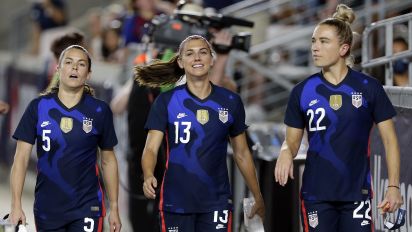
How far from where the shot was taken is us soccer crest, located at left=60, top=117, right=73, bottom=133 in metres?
8.09

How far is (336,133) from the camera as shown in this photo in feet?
25.5

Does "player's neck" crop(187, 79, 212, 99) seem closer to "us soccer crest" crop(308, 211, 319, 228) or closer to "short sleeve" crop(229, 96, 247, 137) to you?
"short sleeve" crop(229, 96, 247, 137)

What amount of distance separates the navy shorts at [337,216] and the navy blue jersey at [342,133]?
0.17ft

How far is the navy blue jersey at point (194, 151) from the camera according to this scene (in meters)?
8.02

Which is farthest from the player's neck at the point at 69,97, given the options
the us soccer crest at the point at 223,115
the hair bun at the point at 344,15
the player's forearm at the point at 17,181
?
the hair bun at the point at 344,15

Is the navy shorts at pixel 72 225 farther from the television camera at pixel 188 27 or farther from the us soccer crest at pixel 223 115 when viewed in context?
the television camera at pixel 188 27

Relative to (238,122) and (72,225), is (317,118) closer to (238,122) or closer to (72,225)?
(238,122)

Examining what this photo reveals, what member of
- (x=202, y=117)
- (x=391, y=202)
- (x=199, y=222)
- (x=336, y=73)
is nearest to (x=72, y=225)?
(x=199, y=222)

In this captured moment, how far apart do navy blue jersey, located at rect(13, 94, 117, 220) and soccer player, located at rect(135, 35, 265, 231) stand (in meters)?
0.39

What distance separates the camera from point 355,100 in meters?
7.77

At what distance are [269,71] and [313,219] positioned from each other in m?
7.82

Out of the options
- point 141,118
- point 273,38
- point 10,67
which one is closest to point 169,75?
point 141,118

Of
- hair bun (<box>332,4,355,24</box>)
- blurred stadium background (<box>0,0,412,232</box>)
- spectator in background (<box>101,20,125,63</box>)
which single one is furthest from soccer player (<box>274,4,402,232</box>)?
spectator in background (<box>101,20,125,63</box>)

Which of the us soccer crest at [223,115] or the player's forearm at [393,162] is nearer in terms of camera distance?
the player's forearm at [393,162]
